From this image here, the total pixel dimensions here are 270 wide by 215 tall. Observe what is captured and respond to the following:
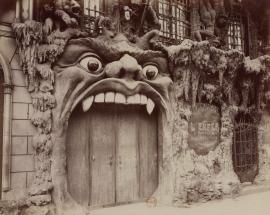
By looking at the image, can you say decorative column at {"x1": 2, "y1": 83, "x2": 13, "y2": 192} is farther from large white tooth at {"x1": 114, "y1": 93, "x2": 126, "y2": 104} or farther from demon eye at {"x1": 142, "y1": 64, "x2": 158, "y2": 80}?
demon eye at {"x1": 142, "y1": 64, "x2": 158, "y2": 80}

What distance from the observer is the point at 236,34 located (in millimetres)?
10773

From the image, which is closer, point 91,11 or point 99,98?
point 99,98

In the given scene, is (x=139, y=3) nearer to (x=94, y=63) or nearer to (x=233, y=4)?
(x=94, y=63)

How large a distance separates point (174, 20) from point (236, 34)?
2582 millimetres

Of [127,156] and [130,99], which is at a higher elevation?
[130,99]

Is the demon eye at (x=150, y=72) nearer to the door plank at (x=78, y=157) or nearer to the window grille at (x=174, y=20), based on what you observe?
the window grille at (x=174, y=20)

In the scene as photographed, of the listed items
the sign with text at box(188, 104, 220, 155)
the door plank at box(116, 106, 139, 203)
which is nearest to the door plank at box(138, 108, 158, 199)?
the door plank at box(116, 106, 139, 203)

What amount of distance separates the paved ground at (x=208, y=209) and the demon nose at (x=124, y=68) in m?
2.79

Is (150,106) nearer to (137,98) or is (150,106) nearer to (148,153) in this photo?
(137,98)

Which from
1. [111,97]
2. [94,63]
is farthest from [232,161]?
[94,63]

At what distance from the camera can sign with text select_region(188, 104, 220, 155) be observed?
28.7ft

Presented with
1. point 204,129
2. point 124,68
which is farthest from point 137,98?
point 204,129

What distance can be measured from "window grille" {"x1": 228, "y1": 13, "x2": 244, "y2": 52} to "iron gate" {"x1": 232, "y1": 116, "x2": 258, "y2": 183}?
2166 millimetres

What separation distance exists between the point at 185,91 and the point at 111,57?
2010 mm
